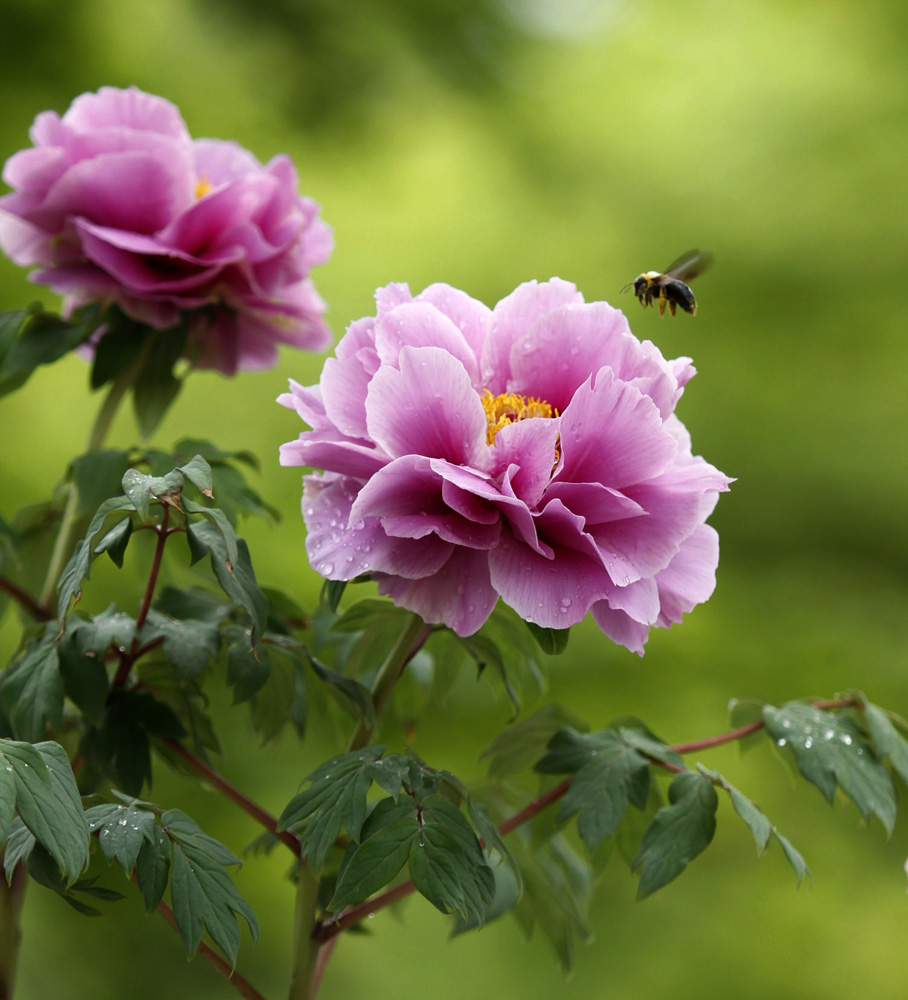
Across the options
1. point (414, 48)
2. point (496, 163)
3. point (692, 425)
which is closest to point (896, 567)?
point (692, 425)

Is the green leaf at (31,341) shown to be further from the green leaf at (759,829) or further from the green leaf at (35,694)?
the green leaf at (759,829)

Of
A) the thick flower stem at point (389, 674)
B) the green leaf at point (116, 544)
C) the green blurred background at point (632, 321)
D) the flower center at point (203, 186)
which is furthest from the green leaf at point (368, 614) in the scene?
the green blurred background at point (632, 321)

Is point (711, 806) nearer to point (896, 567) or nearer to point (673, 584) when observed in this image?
point (673, 584)

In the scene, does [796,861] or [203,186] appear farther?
[203,186]

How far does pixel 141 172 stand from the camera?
1.62 feet

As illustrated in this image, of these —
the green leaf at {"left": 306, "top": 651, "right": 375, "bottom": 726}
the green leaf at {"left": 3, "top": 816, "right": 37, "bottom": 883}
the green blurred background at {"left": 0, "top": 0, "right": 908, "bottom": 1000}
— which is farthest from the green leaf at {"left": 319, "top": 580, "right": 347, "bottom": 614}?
the green blurred background at {"left": 0, "top": 0, "right": 908, "bottom": 1000}

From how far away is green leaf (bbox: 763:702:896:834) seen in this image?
16.2 inches

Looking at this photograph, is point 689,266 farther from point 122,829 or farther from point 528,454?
point 122,829

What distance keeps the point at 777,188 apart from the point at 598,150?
25 centimetres

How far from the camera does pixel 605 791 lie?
0.40 meters

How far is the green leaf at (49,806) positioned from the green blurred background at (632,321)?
2.50ft

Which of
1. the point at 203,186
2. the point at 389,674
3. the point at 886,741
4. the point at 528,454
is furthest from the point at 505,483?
the point at 203,186

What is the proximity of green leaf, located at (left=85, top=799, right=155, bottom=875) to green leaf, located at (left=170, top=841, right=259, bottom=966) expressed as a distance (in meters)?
0.01

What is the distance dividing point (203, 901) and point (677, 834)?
0.18 metres
